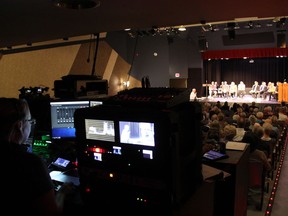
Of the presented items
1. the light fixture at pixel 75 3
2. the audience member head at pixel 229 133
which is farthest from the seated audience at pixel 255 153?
the light fixture at pixel 75 3

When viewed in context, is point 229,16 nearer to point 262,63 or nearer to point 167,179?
point 167,179

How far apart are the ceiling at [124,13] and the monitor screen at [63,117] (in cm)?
96

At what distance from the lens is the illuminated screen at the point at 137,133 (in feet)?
4.77

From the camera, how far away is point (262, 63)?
1838 cm

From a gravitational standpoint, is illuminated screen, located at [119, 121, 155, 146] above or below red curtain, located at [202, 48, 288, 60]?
below

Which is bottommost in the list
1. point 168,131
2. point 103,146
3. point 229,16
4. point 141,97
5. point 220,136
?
point 220,136

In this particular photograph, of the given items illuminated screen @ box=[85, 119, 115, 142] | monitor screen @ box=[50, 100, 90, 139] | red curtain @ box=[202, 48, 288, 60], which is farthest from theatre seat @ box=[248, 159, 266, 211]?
red curtain @ box=[202, 48, 288, 60]

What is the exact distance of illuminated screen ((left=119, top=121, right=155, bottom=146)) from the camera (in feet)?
4.77

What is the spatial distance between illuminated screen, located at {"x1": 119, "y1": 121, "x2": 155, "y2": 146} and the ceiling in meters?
1.69

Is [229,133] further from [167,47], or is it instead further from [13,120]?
[167,47]

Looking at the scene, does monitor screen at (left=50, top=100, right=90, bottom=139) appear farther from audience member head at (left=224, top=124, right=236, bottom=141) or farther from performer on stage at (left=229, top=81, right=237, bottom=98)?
performer on stage at (left=229, top=81, right=237, bottom=98)

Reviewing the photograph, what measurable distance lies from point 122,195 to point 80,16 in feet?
8.79

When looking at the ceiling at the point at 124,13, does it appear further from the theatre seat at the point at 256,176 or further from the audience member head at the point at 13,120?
the theatre seat at the point at 256,176

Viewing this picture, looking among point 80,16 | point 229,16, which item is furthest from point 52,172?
point 229,16
